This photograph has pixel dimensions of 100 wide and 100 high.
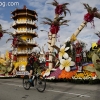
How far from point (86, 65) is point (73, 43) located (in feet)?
8.22

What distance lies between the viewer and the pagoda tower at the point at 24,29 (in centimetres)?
4691

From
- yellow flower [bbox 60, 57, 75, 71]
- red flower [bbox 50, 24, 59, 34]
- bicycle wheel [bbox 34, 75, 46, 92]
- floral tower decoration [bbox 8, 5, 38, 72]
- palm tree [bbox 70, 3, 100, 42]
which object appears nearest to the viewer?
bicycle wheel [bbox 34, 75, 46, 92]

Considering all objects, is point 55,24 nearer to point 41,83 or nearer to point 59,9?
point 59,9

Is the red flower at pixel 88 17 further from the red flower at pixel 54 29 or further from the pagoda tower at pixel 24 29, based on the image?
the pagoda tower at pixel 24 29

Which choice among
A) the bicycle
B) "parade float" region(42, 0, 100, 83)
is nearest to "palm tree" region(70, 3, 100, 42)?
"parade float" region(42, 0, 100, 83)

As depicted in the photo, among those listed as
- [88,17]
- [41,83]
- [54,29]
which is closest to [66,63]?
[88,17]

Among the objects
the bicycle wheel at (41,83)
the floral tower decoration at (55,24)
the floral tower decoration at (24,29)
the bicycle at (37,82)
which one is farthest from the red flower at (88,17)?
the floral tower decoration at (24,29)

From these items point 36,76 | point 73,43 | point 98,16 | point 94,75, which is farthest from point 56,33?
point 36,76

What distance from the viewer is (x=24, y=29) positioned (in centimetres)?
4741

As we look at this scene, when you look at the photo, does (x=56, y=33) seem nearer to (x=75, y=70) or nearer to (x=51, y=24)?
(x=51, y=24)

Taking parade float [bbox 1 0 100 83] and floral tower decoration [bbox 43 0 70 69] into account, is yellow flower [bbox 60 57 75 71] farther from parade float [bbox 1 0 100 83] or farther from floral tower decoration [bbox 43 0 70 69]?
floral tower decoration [bbox 43 0 70 69]

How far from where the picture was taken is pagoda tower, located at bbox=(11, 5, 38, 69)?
154 ft

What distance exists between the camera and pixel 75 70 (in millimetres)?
14969

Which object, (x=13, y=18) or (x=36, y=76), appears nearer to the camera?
(x=36, y=76)
